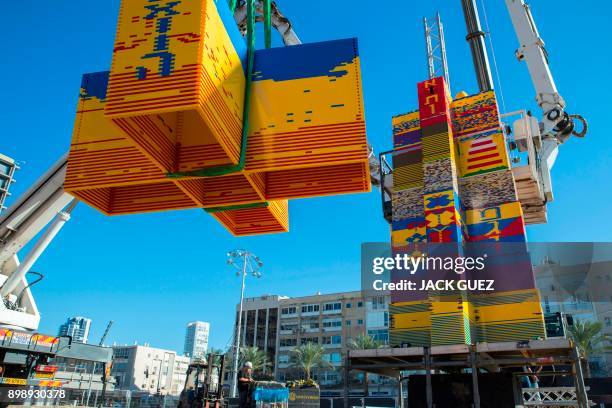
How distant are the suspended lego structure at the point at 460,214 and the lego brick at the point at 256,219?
45.2ft

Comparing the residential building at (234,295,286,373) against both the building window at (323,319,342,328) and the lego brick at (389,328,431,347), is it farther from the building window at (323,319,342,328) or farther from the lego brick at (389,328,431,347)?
the lego brick at (389,328,431,347)

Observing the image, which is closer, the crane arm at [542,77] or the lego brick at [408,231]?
the lego brick at [408,231]

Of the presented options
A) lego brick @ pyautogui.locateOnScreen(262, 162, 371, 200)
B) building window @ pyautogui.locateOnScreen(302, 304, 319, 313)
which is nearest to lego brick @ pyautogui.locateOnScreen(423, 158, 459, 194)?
lego brick @ pyautogui.locateOnScreen(262, 162, 371, 200)

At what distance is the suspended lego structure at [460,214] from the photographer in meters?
22.5

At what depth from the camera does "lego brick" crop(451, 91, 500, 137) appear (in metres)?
27.0

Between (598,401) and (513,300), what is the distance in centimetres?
1060

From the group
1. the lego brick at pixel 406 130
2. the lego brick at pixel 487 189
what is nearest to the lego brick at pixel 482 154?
the lego brick at pixel 487 189

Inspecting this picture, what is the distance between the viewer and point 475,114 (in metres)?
27.5

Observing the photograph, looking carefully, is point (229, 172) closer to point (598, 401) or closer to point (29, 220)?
point (29, 220)

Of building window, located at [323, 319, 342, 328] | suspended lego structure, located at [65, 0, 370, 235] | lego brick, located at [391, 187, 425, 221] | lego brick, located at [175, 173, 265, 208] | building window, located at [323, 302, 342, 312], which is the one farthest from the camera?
building window, located at [323, 302, 342, 312]

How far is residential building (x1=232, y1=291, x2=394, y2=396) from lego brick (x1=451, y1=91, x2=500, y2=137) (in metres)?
57.9

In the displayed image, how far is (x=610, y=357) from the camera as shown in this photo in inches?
2785

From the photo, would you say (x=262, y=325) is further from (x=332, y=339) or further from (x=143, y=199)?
(x=143, y=199)

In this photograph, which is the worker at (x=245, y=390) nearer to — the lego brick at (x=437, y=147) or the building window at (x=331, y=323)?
the lego brick at (x=437, y=147)
